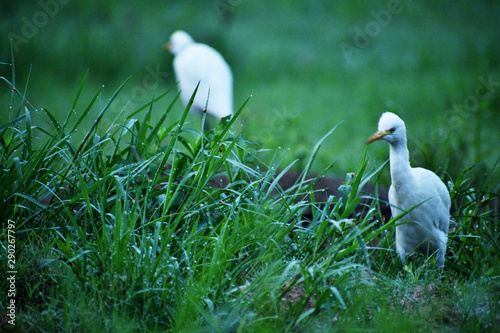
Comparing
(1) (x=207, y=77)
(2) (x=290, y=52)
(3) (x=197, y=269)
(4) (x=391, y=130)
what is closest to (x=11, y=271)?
(3) (x=197, y=269)

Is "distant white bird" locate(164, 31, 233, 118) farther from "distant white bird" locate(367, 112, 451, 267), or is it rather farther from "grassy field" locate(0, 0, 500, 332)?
"distant white bird" locate(367, 112, 451, 267)

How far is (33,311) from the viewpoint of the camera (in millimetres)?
1550

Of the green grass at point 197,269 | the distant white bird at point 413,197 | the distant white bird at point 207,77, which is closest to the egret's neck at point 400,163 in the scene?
the distant white bird at point 413,197

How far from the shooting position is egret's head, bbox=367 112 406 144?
2.10 m

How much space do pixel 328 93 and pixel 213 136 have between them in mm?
4621

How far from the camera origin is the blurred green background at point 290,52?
241 inches

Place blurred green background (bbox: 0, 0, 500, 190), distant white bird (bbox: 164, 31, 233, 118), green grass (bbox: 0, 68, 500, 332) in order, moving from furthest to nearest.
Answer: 1. blurred green background (bbox: 0, 0, 500, 190)
2. distant white bird (bbox: 164, 31, 233, 118)
3. green grass (bbox: 0, 68, 500, 332)

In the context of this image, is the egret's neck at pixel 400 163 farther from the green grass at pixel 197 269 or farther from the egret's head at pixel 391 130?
the green grass at pixel 197 269

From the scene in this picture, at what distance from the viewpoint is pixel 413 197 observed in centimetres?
216

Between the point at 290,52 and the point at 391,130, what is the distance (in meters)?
5.59

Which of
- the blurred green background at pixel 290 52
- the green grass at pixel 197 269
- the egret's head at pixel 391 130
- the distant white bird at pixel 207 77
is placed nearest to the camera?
the green grass at pixel 197 269

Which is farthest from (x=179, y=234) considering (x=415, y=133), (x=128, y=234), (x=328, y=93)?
(x=328, y=93)

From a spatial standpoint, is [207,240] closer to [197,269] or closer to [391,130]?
Answer: [197,269]

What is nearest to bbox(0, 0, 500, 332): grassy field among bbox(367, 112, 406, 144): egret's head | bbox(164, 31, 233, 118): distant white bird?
bbox(367, 112, 406, 144): egret's head
